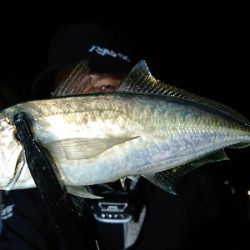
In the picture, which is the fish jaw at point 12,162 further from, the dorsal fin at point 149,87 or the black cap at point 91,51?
the black cap at point 91,51

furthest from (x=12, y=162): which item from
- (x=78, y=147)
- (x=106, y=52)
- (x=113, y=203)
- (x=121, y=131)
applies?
(x=106, y=52)

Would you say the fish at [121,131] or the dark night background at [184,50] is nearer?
the fish at [121,131]

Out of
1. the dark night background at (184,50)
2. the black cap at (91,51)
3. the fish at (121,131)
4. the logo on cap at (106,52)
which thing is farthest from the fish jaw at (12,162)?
the dark night background at (184,50)

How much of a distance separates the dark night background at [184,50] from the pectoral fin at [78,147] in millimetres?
7682

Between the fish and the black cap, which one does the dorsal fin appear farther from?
the black cap

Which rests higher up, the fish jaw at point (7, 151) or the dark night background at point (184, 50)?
the fish jaw at point (7, 151)

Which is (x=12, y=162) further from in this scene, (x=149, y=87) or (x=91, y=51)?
(x=91, y=51)

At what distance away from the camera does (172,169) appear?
1.31 m

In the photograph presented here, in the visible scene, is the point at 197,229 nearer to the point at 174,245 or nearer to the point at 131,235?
the point at 174,245

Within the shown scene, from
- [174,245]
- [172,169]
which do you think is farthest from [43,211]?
[172,169]

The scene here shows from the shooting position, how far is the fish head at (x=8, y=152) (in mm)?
1159

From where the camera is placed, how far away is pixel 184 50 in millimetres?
13219

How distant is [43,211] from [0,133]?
1.38 meters

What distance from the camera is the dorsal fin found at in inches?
47.4
